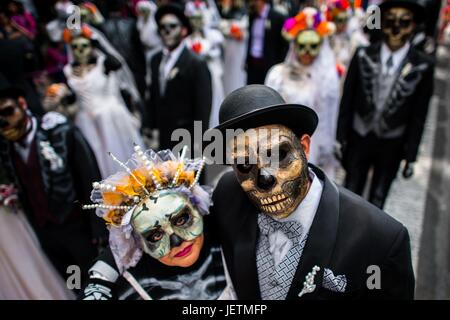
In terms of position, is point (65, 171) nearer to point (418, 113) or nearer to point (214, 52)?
point (418, 113)

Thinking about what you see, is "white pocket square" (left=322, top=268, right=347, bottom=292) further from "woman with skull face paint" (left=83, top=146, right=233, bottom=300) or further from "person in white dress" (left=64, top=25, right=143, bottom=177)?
"person in white dress" (left=64, top=25, right=143, bottom=177)

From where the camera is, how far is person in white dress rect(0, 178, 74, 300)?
2750mm

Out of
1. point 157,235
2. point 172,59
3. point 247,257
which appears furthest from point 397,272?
point 172,59

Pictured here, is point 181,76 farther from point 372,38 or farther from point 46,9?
point 46,9

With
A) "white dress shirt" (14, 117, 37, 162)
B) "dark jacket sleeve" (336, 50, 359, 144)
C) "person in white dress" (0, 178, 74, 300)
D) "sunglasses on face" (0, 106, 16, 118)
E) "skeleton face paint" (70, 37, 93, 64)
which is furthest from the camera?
"skeleton face paint" (70, 37, 93, 64)

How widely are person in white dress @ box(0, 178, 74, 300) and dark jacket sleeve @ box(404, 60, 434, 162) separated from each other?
3069mm

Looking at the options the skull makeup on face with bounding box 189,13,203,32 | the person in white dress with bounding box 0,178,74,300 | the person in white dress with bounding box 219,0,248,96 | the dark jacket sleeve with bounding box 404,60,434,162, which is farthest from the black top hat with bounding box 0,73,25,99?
the person in white dress with bounding box 219,0,248,96

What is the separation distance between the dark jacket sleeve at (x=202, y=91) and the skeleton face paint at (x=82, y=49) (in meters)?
1.12

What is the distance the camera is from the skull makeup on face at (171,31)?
3947 mm

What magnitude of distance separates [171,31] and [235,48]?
3.06 m

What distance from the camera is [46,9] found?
6891 millimetres

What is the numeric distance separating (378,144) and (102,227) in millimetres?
2415

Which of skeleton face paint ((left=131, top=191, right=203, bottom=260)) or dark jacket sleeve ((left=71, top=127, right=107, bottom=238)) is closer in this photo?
skeleton face paint ((left=131, top=191, right=203, bottom=260))

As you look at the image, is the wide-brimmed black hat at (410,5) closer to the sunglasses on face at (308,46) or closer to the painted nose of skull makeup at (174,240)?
the sunglasses on face at (308,46)
